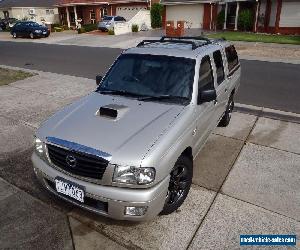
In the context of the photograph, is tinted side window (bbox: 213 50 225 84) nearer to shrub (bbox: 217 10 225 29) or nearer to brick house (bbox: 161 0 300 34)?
brick house (bbox: 161 0 300 34)

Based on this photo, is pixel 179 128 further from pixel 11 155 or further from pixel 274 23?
pixel 274 23

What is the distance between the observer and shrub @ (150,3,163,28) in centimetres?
3463

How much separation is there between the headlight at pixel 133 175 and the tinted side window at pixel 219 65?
274 centimetres

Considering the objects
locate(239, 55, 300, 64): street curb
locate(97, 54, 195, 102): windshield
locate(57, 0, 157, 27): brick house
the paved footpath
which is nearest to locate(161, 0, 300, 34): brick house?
locate(57, 0, 157, 27): brick house

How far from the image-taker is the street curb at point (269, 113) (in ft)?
25.0

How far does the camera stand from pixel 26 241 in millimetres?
3633

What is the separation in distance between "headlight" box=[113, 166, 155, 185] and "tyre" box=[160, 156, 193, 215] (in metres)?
0.61

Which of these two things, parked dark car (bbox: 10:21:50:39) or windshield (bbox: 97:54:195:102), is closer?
windshield (bbox: 97:54:195:102)

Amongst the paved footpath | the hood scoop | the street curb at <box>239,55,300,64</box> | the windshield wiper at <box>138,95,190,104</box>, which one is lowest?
the street curb at <box>239,55,300,64</box>

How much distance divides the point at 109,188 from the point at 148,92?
68.5 inches

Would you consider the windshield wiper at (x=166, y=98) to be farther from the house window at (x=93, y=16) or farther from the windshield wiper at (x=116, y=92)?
the house window at (x=93, y=16)

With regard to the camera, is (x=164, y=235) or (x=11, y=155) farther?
(x=11, y=155)

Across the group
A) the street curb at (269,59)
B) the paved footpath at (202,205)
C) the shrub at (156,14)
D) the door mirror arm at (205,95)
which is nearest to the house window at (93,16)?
the shrub at (156,14)

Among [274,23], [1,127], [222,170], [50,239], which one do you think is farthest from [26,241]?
[274,23]
